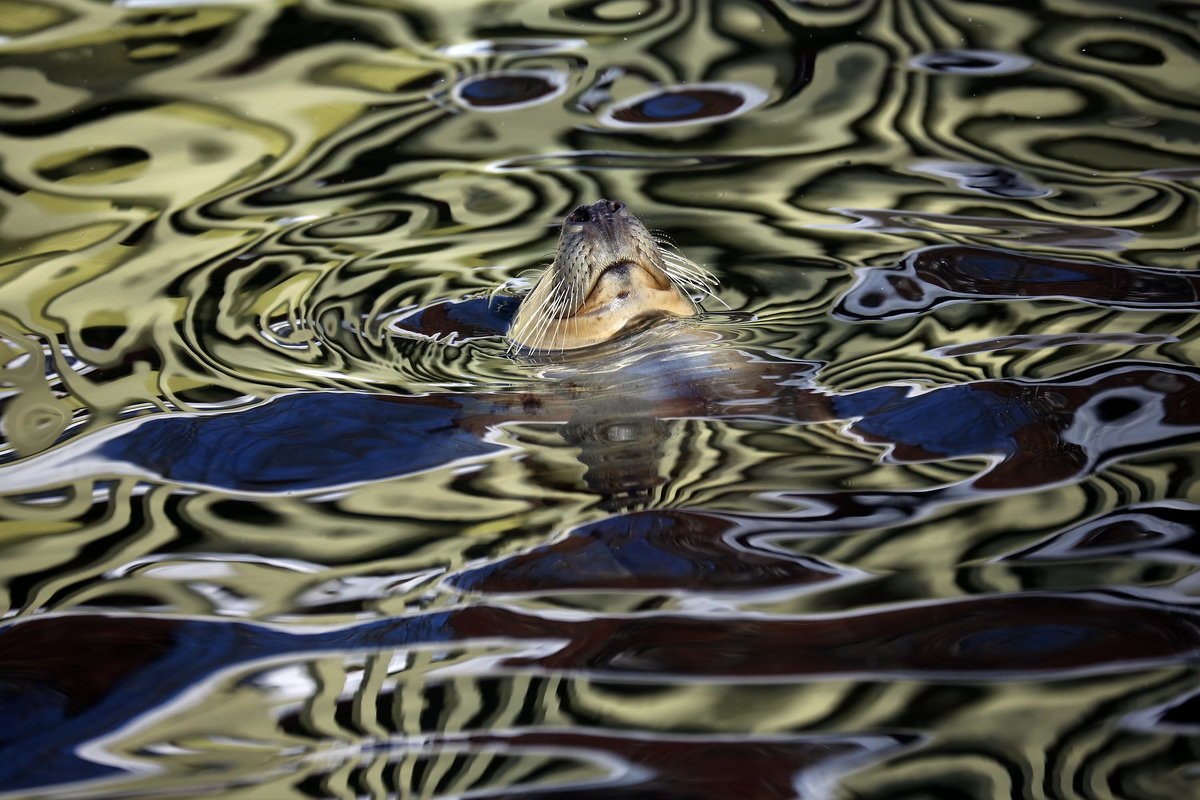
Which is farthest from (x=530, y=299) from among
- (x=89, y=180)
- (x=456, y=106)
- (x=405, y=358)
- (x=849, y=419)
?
(x=89, y=180)

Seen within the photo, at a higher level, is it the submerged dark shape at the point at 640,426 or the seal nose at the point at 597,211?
the seal nose at the point at 597,211

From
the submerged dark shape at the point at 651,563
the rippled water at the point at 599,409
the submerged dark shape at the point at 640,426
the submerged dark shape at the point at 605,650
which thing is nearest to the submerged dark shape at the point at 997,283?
the rippled water at the point at 599,409

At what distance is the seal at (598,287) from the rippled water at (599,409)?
122mm

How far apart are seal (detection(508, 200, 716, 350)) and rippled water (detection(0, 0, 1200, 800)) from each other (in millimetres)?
122

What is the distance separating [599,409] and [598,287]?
2.30 feet

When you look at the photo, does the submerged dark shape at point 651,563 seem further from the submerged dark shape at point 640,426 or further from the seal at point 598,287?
the seal at point 598,287

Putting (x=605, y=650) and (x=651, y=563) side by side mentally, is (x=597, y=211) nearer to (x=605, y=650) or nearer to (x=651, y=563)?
(x=651, y=563)

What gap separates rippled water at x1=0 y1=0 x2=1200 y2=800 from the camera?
2242 millimetres

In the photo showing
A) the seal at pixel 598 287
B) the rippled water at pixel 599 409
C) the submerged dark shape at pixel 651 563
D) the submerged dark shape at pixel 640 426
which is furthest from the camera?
the seal at pixel 598 287

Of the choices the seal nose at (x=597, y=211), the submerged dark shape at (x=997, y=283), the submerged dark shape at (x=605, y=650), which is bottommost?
the submerged dark shape at (x=605, y=650)

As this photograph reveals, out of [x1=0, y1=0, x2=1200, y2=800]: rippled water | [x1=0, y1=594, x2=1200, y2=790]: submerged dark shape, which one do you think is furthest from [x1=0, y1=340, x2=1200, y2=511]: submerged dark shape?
[x1=0, y1=594, x2=1200, y2=790]: submerged dark shape

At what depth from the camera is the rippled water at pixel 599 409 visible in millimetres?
2242

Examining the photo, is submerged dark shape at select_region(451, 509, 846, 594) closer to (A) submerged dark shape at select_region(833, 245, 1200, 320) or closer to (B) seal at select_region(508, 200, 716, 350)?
(B) seal at select_region(508, 200, 716, 350)

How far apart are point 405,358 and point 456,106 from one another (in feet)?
7.75
